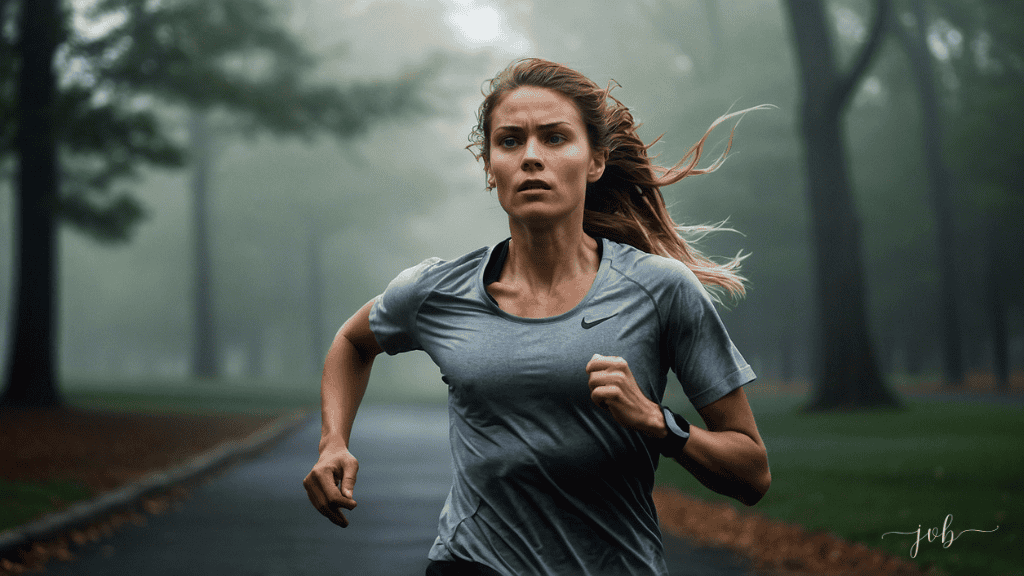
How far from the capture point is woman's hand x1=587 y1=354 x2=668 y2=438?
2.31 m

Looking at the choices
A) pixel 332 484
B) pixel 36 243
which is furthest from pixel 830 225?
pixel 332 484

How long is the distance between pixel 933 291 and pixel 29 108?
30.8 metres

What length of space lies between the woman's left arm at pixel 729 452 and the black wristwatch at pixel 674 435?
0.05 ft

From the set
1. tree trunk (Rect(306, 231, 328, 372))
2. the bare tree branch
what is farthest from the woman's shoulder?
tree trunk (Rect(306, 231, 328, 372))

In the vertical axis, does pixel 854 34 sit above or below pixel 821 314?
above

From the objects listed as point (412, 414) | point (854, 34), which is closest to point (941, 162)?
point (854, 34)

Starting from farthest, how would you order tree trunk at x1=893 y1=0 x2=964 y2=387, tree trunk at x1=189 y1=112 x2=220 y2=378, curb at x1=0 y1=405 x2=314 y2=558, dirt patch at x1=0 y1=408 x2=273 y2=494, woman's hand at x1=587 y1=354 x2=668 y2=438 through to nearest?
1. tree trunk at x1=189 y1=112 x2=220 y2=378
2. tree trunk at x1=893 y1=0 x2=964 y2=387
3. dirt patch at x1=0 y1=408 x2=273 y2=494
4. curb at x1=0 y1=405 x2=314 y2=558
5. woman's hand at x1=587 y1=354 x2=668 y2=438

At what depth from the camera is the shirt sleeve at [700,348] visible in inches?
102

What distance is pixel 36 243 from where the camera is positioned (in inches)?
737

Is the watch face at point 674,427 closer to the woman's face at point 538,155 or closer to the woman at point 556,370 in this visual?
the woman at point 556,370

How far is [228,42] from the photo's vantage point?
800 inches

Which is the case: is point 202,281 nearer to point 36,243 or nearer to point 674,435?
point 36,243

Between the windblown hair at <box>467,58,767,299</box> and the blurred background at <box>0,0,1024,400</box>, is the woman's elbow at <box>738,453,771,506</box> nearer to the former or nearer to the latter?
the windblown hair at <box>467,58,767,299</box>

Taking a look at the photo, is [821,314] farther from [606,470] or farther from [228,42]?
[606,470]
